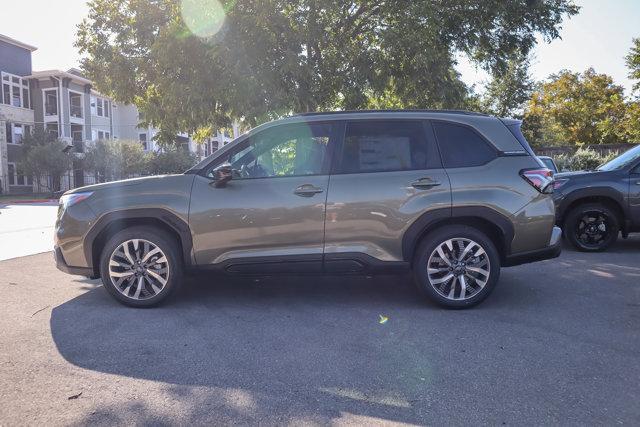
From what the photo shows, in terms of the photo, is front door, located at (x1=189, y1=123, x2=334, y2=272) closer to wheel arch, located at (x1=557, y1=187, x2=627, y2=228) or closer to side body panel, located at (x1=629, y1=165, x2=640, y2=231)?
wheel arch, located at (x1=557, y1=187, x2=627, y2=228)

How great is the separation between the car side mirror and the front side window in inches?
5.1

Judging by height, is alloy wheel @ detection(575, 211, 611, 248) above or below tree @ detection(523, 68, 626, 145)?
below

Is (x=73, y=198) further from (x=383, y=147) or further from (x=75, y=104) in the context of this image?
(x=75, y=104)

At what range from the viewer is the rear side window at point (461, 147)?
5.09 meters

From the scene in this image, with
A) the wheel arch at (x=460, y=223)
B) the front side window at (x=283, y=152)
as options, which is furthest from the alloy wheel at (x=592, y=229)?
the front side window at (x=283, y=152)

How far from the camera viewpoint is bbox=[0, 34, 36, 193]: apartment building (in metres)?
39.9

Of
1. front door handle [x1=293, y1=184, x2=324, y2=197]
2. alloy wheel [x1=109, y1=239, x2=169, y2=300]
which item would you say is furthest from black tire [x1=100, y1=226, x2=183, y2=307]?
front door handle [x1=293, y1=184, x2=324, y2=197]

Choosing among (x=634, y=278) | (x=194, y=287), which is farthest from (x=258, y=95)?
(x=634, y=278)

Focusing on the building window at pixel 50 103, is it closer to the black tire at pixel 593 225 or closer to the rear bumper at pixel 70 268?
the rear bumper at pixel 70 268

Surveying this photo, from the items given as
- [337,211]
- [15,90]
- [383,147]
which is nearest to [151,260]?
[337,211]

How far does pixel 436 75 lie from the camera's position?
39.6ft

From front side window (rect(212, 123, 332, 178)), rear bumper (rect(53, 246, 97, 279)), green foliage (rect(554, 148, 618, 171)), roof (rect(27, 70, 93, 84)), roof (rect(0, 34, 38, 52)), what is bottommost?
rear bumper (rect(53, 246, 97, 279))

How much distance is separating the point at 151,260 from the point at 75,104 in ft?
155

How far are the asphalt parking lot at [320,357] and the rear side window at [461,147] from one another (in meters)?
1.50
